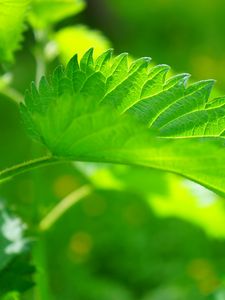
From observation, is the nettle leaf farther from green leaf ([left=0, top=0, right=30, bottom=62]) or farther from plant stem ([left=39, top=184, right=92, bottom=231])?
plant stem ([left=39, top=184, right=92, bottom=231])

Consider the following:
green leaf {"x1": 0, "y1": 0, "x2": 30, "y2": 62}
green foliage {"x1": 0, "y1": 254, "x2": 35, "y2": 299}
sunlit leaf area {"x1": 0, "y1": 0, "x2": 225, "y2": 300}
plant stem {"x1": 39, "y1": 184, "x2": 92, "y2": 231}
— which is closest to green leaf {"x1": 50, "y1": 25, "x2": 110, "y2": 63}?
sunlit leaf area {"x1": 0, "y1": 0, "x2": 225, "y2": 300}

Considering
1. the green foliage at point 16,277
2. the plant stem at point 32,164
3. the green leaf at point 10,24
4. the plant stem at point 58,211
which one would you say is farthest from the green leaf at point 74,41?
the plant stem at point 32,164

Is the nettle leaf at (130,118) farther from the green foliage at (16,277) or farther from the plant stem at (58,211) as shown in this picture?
the plant stem at (58,211)

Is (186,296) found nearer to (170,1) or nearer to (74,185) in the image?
(74,185)

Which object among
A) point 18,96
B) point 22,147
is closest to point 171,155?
point 18,96

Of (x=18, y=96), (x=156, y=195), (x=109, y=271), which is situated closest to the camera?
(x=18, y=96)

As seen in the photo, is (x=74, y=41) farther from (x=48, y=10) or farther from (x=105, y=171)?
(x=105, y=171)

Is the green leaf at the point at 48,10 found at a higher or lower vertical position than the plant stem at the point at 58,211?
higher

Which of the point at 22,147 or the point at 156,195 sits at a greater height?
the point at 22,147
